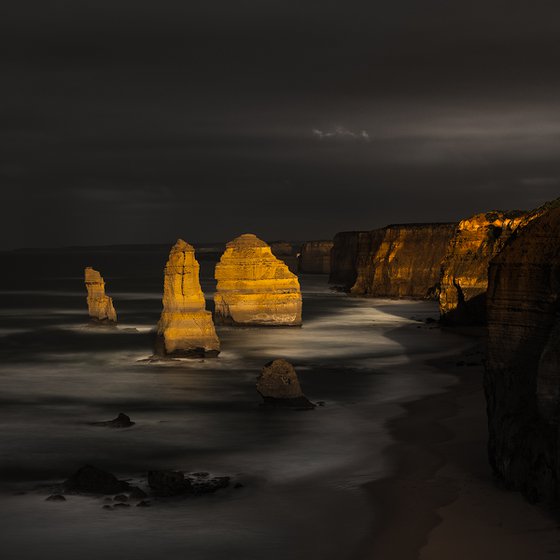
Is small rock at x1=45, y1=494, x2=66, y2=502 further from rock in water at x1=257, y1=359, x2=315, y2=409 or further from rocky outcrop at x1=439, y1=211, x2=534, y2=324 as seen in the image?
rocky outcrop at x1=439, y1=211, x2=534, y2=324

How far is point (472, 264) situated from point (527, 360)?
160 ft

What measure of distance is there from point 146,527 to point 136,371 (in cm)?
2607

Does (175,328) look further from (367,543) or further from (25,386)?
(367,543)

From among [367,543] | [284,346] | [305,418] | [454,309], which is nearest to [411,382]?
[305,418]

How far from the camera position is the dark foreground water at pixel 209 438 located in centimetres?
2067

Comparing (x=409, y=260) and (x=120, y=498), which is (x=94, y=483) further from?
(x=409, y=260)

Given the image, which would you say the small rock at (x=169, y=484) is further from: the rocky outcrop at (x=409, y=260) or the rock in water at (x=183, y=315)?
the rocky outcrop at (x=409, y=260)

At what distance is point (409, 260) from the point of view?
11219cm

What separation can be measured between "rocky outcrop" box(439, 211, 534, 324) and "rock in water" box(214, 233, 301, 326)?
11.7 meters

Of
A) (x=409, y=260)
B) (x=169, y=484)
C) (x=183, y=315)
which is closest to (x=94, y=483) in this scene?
(x=169, y=484)

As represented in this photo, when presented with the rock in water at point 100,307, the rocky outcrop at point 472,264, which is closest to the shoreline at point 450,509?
the rocky outcrop at point 472,264

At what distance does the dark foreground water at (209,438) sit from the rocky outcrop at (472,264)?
4127 mm

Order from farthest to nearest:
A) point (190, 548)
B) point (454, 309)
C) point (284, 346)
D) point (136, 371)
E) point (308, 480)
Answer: point (454, 309)
point (284, 346)
point (136, 371)
point (308, 480)
point (190, 548)

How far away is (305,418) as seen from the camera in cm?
3406
